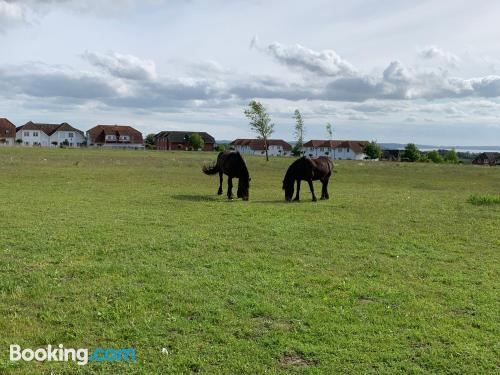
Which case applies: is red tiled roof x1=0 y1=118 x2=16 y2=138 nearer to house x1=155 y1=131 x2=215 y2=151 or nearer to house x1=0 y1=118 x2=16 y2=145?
house x1=0 y1=118 x2=16 y2=145

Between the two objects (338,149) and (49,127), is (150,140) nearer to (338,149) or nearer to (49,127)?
(49,127)

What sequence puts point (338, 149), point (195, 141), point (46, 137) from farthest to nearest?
point (338, 149) → point (195, 141) → point (46, 137)

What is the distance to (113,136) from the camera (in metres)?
121

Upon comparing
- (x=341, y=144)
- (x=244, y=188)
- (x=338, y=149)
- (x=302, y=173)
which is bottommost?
(x=244, y=188)

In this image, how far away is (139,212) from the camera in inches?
573

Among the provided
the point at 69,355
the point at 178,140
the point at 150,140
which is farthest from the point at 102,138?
the point at 69,355

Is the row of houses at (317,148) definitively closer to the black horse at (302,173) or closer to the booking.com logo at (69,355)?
the black horse at (302,173)

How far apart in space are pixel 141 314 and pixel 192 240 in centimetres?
443

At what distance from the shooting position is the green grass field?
5188 millimetres

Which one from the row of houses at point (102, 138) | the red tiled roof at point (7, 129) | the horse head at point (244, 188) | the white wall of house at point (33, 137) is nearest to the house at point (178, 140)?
the row of houses at point (102, 138)

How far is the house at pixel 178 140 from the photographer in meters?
127

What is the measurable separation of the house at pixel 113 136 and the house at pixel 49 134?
3477 millimetres

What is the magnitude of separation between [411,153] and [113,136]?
253ft

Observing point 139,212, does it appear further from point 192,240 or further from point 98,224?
point 192,240
